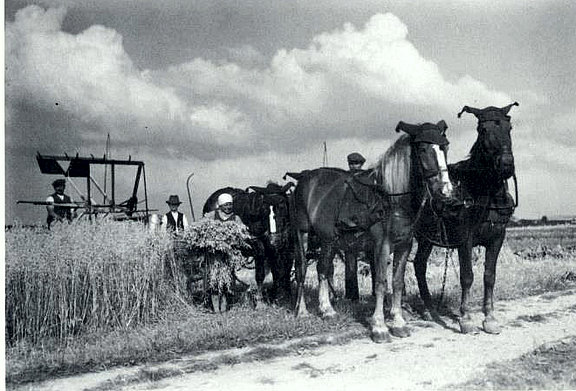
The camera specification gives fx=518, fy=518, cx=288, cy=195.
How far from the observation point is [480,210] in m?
Result: 7.45

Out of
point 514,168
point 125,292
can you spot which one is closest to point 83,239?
point 125,292

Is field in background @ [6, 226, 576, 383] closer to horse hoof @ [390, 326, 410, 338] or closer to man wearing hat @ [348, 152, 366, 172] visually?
horse hoof @ [390, 326, 410, 338]

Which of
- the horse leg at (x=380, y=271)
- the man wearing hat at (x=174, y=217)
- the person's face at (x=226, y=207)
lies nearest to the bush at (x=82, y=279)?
the person's face at (x=226, y=207)

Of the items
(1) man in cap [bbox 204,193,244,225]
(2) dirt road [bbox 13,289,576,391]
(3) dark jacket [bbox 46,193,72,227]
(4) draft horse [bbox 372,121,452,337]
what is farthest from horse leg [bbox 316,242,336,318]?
(3) dark jacket [bbox 46,193,72,227]

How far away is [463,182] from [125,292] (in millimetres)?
5213

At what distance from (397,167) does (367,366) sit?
2.82 meters

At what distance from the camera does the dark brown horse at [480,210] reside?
716 cm

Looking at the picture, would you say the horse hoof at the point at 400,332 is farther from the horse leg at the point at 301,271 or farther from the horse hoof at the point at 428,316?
the horse leg at the point at 301,271

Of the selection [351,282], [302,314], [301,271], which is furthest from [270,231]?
[351,282]

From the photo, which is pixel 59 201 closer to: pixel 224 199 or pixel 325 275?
pixel 224 199

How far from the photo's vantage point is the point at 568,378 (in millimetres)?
4980

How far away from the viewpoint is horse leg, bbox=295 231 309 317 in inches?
321

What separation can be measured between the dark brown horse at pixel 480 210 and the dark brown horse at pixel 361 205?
65 centimetres

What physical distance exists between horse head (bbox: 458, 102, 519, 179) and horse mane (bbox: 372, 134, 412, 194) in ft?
3.40
